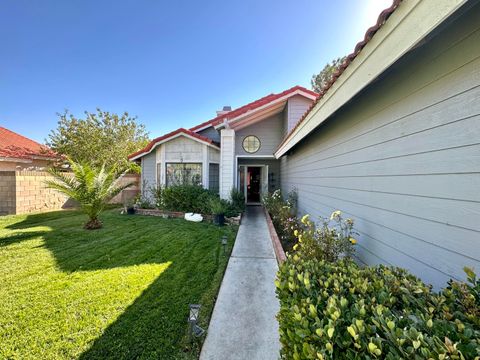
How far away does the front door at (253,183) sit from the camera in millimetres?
13398

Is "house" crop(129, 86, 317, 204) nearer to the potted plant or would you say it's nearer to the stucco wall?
the potted plant

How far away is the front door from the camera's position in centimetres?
1340

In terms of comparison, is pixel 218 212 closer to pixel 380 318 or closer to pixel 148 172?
pixel 148 172

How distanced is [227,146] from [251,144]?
5.09ft

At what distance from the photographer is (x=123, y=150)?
60.7 ft

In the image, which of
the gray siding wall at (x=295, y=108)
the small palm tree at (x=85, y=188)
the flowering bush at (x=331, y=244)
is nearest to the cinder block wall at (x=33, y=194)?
the small palm tree at (x=85, y=188)

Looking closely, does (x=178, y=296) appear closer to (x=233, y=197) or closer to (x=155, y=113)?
(x=233, y=197)

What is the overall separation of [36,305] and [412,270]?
5014mm

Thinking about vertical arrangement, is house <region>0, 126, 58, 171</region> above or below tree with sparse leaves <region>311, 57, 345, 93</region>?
below

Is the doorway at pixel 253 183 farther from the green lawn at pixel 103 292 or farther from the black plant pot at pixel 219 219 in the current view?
the green lawn at pixel 103 292

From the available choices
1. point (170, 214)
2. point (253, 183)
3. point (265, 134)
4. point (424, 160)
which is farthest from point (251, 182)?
point (424, 160)

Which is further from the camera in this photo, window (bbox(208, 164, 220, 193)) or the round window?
window (bbox(208, 164, 220, 193))

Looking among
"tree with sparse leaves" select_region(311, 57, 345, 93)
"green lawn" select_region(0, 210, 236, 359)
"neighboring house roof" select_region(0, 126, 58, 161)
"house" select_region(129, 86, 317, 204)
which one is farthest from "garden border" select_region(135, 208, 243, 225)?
"tree with sparse leaves" select_region(311, 57, 345, 93)

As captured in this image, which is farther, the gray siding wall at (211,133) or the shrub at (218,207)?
the gray siding wall at (211,133)
